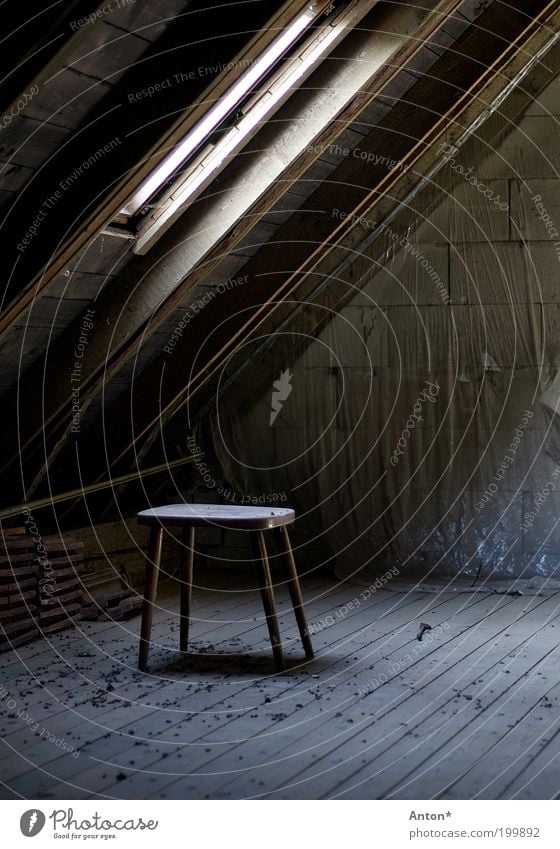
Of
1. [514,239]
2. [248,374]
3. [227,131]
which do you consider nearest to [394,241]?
[514,239]

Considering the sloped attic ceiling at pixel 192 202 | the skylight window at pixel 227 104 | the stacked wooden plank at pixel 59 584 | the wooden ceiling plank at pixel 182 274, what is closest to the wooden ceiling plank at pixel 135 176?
the sloped attic ceiling at pixel 192 202

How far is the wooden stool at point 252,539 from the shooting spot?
303cm

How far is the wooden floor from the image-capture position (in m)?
2.32

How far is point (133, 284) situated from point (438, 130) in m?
1.58

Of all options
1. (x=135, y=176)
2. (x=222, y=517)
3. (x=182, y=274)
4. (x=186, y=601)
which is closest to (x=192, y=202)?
(x=182, y=274)

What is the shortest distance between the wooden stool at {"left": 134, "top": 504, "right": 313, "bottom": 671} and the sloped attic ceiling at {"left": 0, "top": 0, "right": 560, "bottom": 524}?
515 mm

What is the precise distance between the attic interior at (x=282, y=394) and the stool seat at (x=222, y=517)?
Answer: 2.1 inches

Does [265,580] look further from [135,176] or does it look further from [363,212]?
[363,212]

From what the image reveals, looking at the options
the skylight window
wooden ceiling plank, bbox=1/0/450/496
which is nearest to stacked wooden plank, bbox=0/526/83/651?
wooden ceiling plank, bbox=1/0/450/496

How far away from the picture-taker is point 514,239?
436cm

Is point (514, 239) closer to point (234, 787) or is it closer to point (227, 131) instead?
point (227, 131)

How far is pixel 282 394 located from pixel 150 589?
1712 millimetres

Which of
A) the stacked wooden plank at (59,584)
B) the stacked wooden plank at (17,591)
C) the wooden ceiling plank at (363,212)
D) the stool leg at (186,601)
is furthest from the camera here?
the wooden ceiling plank at (363,212)

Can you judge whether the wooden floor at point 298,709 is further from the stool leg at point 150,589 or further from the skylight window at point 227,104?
the skylight window at point 227,104
